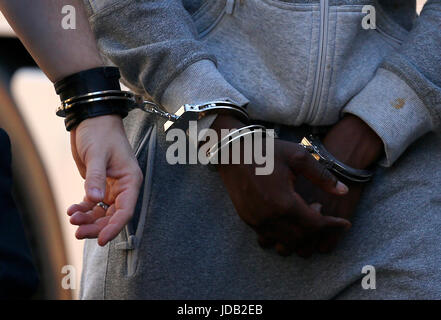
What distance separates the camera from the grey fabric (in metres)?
1.14

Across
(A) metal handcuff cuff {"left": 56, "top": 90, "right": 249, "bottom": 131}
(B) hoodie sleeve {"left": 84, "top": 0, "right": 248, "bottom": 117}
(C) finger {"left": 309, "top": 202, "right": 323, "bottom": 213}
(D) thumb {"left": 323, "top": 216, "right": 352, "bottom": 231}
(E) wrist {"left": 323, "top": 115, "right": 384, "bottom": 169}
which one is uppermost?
(B) hoodie sleeve {"left": 84, "top": 0, "right": 248, "bottom": 117}

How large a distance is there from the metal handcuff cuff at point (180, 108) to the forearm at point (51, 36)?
0.18ft

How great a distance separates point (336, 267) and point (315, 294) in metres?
0.06

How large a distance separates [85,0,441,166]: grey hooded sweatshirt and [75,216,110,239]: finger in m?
0.27

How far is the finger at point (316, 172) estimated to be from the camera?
1089 mm

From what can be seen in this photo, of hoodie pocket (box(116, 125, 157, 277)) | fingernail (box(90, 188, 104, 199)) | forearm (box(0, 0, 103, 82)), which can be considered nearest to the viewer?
fingernail (box(90, 188, 104, 199))

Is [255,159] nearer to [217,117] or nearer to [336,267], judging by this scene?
[217,117]

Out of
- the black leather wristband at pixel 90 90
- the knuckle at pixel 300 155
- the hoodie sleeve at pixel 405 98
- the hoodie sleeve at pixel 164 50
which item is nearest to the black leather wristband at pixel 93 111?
the black leather wristband at pixel 90 90

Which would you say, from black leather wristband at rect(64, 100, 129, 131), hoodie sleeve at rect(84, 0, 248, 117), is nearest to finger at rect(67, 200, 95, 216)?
black leather wristband at rect(64, 100, 129, 131)

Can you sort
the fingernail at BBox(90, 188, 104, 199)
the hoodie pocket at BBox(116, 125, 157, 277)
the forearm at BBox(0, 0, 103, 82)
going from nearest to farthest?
the fingernail at BBox(90, 188, 104, 199) < the forearm at BBox(0, 0, 103, 82) < the hoodie pocket at BBox(116, 125, 157, 277)

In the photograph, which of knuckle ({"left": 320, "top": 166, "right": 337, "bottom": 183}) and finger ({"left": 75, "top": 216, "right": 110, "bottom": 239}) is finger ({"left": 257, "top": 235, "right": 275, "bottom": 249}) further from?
finger ({"left": 75, "top": 216, "right": 110, "bottom": 239})

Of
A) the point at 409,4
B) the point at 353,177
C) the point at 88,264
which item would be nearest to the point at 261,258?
the point at 353,177

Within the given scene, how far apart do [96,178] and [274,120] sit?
361 mm

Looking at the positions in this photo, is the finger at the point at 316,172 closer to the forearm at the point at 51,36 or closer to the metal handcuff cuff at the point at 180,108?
the metal handcuff cuff at the point at 180,108
